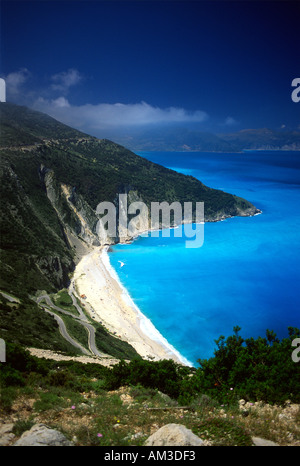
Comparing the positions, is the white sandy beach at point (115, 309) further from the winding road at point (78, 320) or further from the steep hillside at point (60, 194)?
the steep hillside at point (60, 194)

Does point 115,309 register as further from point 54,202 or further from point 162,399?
point 162,399

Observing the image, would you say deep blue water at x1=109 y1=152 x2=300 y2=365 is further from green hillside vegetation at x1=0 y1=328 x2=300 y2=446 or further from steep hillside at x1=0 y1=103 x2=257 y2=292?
green hillside vegetation at x1=0 y1=328 x2=300 y2=446

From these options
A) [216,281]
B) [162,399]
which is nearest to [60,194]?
[216,281]

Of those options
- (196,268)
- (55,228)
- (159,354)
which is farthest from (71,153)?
(159,354)

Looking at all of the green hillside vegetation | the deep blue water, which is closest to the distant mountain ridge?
the deep blue water
